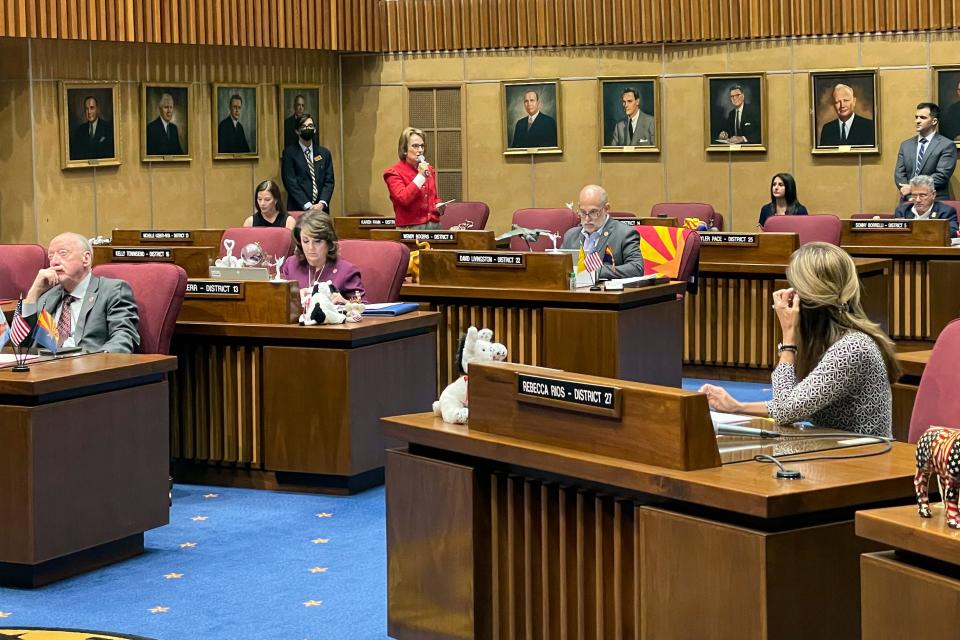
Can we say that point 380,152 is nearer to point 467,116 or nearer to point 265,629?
point 467,116

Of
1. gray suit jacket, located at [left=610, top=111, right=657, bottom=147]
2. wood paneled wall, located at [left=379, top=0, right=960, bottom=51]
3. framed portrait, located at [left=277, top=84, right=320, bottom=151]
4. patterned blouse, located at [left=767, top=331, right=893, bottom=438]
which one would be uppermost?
wood paneled wall, located at [left=379, top=0, right=960, bottom=51]

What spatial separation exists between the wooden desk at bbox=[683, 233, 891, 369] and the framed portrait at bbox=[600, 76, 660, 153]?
18.2 feet

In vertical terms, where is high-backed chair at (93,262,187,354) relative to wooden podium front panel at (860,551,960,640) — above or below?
above

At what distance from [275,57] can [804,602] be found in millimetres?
14263

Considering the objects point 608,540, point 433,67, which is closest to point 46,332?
point 608,540

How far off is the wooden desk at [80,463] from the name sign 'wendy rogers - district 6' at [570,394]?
2.36 meters

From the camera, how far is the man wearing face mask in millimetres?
16328

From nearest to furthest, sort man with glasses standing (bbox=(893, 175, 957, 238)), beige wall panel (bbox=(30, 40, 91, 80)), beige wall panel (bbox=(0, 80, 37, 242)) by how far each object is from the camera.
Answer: man with glasses standing (bbox=(893, 175, 957, 238)), beige wall panel (bbox=(0, 80, 37, 242)), beige wall panel (bbox=(30, 40, 91, 80))

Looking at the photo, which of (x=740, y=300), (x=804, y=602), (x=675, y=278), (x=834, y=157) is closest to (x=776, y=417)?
(x=804, y=602)

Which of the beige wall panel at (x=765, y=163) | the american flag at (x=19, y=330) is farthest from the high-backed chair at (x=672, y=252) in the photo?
the beige wall panel at (x=765, y=163)

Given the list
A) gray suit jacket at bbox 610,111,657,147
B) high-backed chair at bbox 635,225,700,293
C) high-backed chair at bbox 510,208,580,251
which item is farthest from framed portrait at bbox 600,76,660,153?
high-backed chair at bbox 635,225,700,293

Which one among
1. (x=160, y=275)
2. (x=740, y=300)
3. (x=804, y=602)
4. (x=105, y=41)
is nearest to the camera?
(x=804, y=602)

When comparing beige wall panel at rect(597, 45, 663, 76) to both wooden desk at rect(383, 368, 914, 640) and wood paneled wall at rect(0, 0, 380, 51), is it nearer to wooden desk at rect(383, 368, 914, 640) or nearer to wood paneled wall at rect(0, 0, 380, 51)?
wood paneled wall at rect(0, 0, 380, 51)

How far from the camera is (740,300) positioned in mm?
10875
